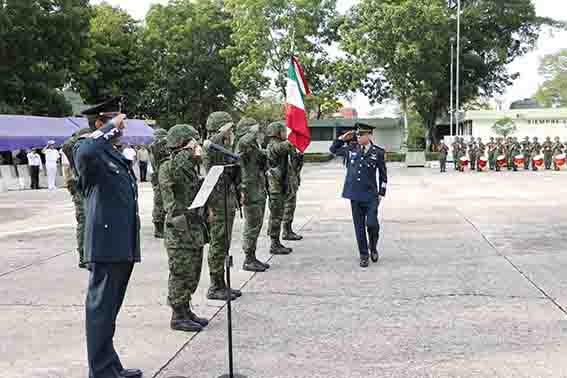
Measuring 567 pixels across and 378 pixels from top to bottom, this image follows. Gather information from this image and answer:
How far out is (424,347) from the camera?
4926 millimetres

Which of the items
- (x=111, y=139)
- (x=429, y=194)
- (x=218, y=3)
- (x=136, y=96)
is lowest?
(x=429, y=194)

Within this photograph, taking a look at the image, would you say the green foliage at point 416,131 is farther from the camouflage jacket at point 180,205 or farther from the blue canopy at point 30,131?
the camouflage jacket at point 180,205

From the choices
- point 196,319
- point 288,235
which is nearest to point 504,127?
point 288,235

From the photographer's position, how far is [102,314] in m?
4.09

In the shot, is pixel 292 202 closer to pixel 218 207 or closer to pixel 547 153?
pixel 218 207

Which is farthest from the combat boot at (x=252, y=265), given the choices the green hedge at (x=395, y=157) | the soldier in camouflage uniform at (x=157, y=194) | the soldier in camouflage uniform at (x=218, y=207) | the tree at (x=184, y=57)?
the tree at (x=184, y=57)

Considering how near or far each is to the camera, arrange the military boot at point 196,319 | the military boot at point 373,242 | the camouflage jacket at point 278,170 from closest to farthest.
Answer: the military boot at point 196,319 → the military boot at point 373,242 → the camouflage jacket at point 278,170

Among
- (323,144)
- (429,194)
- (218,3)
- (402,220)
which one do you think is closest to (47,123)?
(429,194)

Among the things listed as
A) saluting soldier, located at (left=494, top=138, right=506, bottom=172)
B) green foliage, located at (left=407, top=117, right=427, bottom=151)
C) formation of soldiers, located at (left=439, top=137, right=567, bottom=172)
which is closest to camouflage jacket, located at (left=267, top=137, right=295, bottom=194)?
formation of soldiers, located at (left=439, top=137, right=567, bottom=172)

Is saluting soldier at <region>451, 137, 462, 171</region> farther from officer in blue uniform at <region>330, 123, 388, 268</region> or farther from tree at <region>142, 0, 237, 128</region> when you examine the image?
officer in blue uniform at <region>330, 123, 388, 268</region>

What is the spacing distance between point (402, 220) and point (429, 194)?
6270mm

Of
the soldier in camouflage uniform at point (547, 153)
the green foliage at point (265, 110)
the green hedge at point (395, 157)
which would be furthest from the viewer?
the green foliage at point (265, 110)

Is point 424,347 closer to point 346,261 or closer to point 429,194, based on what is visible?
point 346,261

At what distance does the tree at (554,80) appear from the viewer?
70.2 meters
